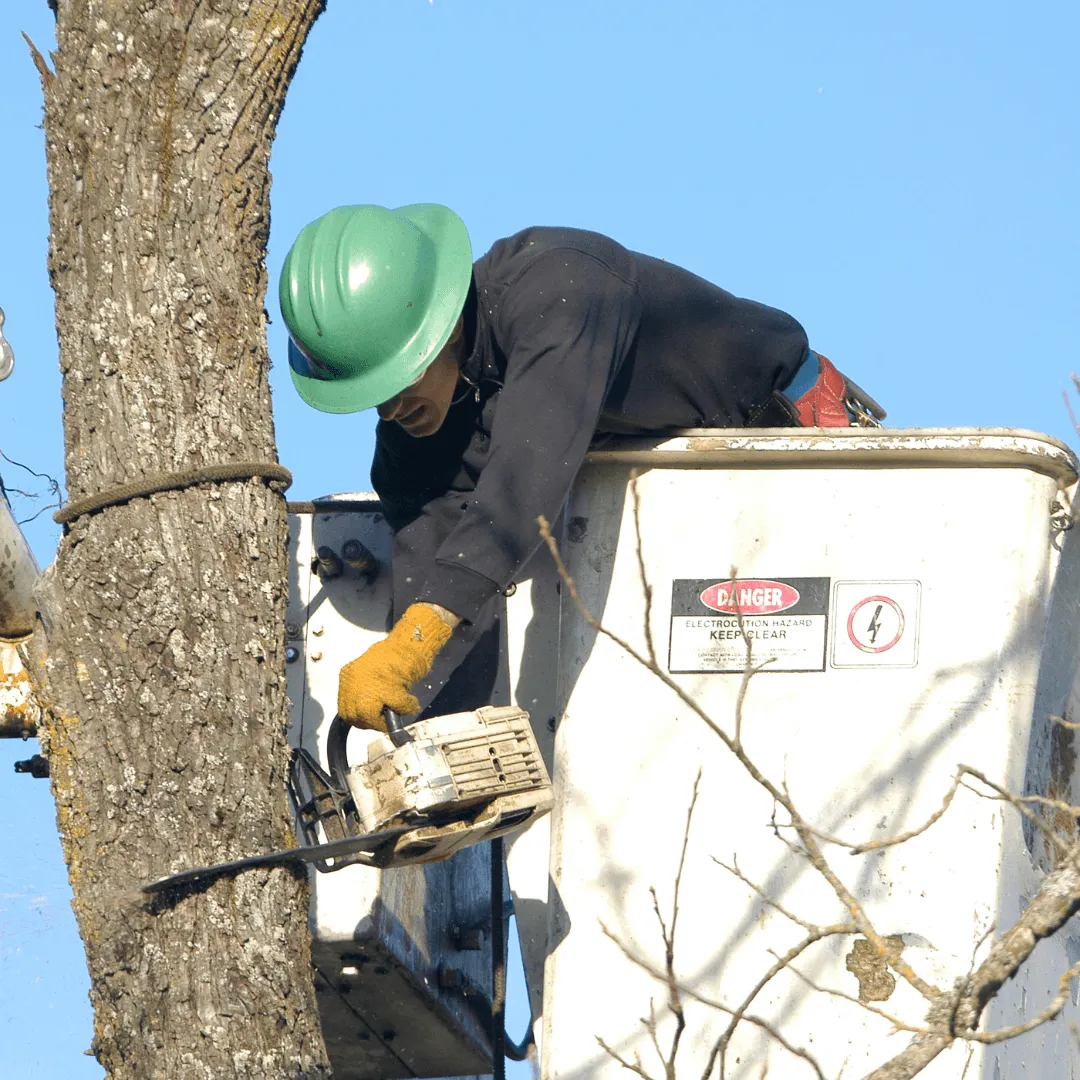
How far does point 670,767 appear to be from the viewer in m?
3.04

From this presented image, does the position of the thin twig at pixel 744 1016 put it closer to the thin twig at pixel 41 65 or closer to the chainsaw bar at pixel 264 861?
the chainsaw bar at pixel 264 861

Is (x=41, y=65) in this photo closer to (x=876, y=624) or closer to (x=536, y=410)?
(x=536, y=410)

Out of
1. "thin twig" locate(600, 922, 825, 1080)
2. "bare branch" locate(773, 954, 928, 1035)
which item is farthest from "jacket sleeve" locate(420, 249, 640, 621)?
"bare branch" locate(773, 954, 928, 1035)

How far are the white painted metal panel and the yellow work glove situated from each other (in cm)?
30

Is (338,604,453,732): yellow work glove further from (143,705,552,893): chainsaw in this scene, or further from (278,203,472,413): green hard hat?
(278,203,472,413): green hard hat


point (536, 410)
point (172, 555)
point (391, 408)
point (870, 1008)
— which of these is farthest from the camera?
point (391, 408)

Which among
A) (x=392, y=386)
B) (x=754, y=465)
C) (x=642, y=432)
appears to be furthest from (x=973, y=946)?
(x=392, y=386)

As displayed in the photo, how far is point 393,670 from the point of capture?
292 centimetres

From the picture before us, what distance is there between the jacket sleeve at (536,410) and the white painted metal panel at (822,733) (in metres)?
0.18

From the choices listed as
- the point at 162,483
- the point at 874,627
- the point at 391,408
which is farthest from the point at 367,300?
the point at 874,627

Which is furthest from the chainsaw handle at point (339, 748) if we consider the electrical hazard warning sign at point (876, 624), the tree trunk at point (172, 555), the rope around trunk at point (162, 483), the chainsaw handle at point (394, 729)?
the electrical hazard warning sign at point (876, 624)

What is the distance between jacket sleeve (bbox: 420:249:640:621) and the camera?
2965 millimetres

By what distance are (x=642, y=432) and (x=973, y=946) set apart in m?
1.10

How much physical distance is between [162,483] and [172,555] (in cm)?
11
